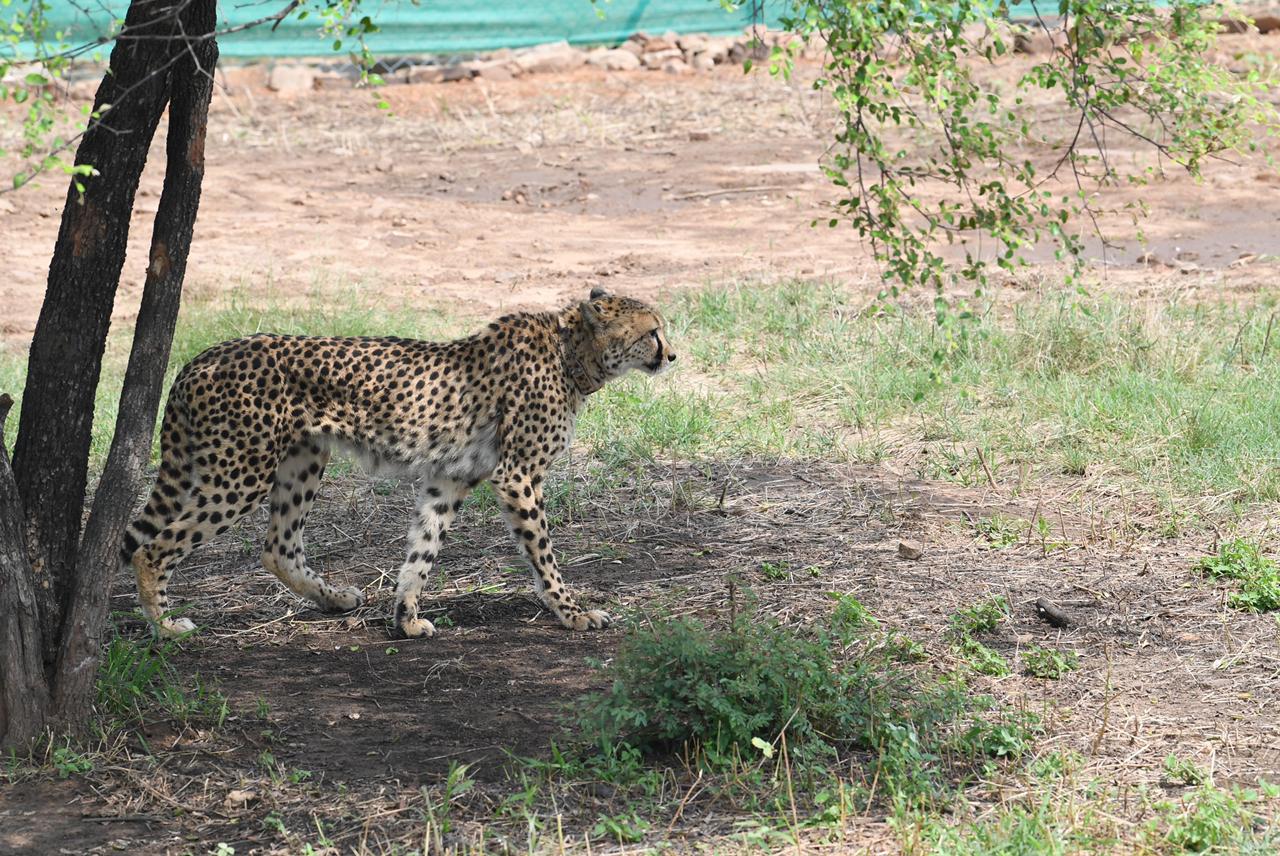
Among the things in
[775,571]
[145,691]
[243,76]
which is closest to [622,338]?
[775,571]

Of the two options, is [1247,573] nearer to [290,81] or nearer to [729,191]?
[729,191]

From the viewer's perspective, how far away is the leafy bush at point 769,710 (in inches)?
160

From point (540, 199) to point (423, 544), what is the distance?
25.9ft

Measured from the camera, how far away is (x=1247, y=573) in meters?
5.34

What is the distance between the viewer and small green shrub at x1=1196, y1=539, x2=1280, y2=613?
517cm

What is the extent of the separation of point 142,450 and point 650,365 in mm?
2155

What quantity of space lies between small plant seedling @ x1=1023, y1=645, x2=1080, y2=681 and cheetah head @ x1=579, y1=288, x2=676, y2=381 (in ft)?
5.94

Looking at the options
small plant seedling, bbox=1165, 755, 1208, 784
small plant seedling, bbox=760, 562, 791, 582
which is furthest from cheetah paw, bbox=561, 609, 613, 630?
small plant seedling, bbox=1165, 755, 1208, 784

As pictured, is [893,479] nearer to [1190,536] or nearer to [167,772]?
[1190,536]

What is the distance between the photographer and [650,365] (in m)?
5.82

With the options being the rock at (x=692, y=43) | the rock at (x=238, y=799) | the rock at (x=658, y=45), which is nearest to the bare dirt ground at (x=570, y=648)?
the rock at (x=238, y=799)

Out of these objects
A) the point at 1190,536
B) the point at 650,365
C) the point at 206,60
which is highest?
the point at 206,60

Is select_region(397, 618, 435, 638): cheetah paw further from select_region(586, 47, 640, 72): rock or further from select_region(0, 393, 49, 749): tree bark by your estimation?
select_region(586, 47, 640, 72): rock

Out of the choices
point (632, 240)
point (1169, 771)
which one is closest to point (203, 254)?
point (632, 240)
